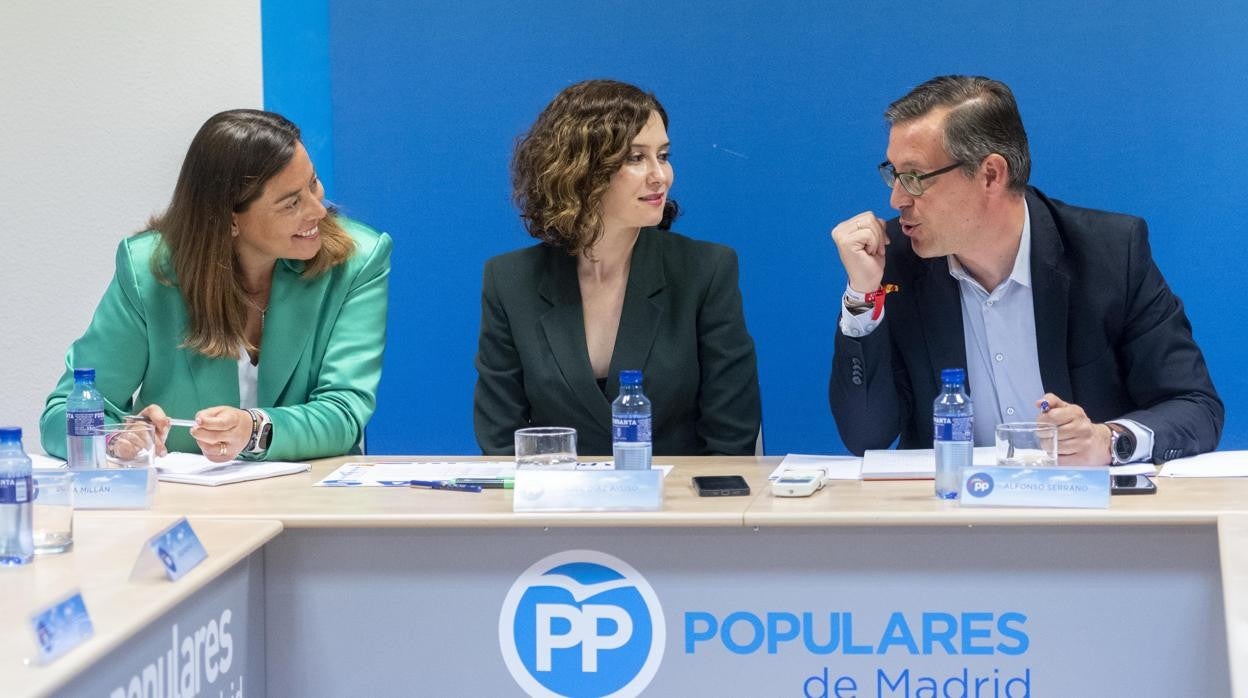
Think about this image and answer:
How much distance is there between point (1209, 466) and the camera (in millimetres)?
2355

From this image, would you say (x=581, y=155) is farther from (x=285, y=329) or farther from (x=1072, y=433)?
(x=1072, y=433)

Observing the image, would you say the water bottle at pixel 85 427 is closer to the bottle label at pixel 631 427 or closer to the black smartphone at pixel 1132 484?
the bottle label at pixel 631 427

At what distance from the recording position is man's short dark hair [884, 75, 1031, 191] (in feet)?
8.75

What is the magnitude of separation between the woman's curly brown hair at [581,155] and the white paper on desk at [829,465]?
0.69 m

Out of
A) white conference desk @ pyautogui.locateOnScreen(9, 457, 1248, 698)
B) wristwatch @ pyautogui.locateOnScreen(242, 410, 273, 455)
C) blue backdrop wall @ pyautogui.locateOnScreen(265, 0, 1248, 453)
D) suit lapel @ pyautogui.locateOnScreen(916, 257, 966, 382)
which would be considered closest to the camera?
white conference desk @ pyautogui.locateOnScreen(9, 457, 1248, 698)

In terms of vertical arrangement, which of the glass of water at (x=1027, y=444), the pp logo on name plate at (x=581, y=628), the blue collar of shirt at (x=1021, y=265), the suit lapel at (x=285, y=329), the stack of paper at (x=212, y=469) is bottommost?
the pp logo on name plate at (x=581, y=628)

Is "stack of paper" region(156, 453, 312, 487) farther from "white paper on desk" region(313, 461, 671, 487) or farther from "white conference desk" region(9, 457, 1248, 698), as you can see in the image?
"white conference desk" region(9, 457, 1248, 698)

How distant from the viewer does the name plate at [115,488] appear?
219cm

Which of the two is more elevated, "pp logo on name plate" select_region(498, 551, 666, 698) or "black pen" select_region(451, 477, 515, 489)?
"black pen" select_region(451, 477, 515, 489)

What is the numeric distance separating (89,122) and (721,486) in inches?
97.0

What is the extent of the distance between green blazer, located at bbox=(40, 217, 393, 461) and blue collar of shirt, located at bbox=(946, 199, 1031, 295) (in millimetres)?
1198

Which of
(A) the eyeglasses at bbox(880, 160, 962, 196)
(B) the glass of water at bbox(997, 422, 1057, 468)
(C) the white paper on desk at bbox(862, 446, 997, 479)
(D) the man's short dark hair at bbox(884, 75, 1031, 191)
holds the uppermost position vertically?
(D) the man's short dark hair at bbox(884, 75, 1031, 191)

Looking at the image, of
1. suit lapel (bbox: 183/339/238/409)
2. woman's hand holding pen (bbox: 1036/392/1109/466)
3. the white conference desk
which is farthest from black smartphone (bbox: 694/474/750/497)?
suit lapel (bbox: 183/339/238/409)

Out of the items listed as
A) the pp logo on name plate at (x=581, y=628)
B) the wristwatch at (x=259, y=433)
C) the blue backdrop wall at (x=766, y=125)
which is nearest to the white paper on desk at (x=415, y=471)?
the wristwatch at (x=259, y=433)
